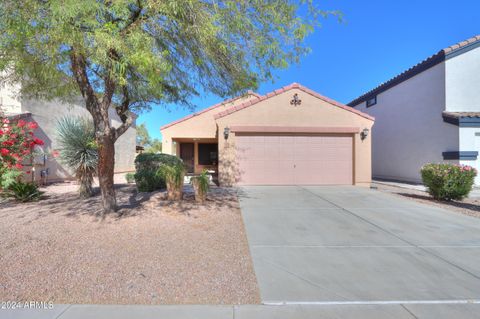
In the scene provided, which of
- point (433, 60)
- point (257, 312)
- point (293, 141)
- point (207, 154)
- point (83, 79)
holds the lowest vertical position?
point (257, 312)

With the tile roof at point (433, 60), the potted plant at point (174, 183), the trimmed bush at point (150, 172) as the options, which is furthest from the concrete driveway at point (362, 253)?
the tile roof at point (433, 60)

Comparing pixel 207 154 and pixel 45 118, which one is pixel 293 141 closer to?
pixel 207 154

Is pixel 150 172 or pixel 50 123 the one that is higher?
pixel 50 123

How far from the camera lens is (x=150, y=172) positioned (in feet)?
34.0

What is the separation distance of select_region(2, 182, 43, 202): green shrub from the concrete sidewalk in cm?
685

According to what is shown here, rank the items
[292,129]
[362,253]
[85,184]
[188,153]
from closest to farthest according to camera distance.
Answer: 1. [362,253]
2. [85,184]
3. [292,129]
4. [188,153]

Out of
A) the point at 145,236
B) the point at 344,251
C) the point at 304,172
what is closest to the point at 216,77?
the point at 145,236

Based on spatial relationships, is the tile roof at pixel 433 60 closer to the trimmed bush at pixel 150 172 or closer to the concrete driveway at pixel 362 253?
the concrete driveway at pixel 362 253

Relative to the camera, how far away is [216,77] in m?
7.13

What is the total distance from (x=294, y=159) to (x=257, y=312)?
10.6 metres

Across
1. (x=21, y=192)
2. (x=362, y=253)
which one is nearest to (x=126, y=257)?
(x=362, y=253)

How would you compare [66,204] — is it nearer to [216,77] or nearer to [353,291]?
[216,77]

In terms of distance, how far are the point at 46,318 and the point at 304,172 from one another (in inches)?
455

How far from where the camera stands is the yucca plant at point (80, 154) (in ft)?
30.6
